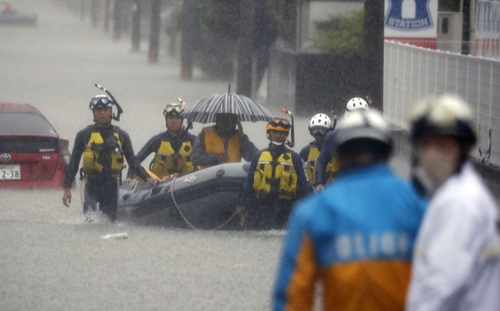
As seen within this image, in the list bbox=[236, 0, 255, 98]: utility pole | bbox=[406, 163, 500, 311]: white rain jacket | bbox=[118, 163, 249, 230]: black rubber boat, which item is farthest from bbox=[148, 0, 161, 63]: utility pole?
bbox=[406, 163, 500, 311]: white rain jacket

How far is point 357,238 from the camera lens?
3674 millimetres

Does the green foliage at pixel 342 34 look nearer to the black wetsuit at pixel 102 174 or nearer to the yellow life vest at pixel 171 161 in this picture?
the yellow life vest at pixel 171 161

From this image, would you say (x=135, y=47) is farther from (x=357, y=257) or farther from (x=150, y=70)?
(x=357, y=257)

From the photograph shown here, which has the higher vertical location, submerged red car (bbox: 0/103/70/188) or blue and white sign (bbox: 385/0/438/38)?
blue and white sign (bbox: 385/0/438/38)

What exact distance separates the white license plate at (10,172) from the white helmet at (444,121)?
11818 millimetres

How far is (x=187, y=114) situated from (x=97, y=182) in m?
1.56

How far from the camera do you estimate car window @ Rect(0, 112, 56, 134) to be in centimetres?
1519

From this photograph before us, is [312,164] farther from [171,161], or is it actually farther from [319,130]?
[171,161]

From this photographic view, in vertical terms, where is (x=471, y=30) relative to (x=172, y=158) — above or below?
above

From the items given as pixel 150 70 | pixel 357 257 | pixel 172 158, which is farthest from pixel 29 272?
pixel 150 70

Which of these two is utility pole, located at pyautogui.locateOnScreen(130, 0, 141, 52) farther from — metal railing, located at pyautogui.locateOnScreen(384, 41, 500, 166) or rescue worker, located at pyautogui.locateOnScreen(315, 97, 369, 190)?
rescue worker, located at pyautogui.locateOnScreen(315, 97, 369, 190)

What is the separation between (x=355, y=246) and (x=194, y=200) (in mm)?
8061

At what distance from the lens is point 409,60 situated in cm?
2067

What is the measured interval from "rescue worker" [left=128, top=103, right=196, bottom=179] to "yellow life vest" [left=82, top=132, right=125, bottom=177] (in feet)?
2.44
